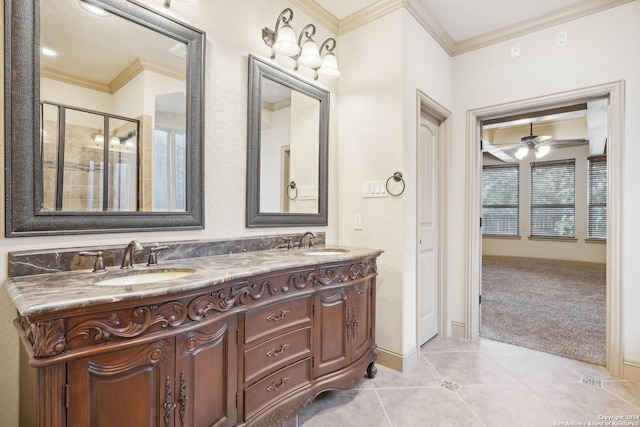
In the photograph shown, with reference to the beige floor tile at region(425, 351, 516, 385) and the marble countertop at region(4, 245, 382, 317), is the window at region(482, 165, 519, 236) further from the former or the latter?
the marble countertop at region(4, 245, 382, 317)

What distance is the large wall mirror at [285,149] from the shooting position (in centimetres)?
204

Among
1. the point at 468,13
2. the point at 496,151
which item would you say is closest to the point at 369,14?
the point at 468,13

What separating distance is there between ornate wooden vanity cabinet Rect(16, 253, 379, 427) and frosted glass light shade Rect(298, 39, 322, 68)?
1397 millimetres

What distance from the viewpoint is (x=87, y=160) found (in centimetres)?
140

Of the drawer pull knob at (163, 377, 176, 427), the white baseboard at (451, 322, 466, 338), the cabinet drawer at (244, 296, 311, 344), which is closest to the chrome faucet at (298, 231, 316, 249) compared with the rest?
the cabinet drawer at (244, 296, 311, 344)

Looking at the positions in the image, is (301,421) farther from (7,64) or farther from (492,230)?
(492,230)

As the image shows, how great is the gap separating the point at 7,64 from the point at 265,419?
183 centimetres

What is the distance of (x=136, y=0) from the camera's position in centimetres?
152

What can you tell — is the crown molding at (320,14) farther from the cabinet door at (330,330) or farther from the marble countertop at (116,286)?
the cabinet door at (330,330)

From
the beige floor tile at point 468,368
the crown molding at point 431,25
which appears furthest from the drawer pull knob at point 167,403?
the crown molding at point 431,25

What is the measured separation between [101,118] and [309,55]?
4.44ft

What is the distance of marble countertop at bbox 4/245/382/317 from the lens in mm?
885

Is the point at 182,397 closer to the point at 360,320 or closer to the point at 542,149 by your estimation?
the point at 360,320

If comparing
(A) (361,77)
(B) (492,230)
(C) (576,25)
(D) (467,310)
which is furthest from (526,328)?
(B) (492,230)
